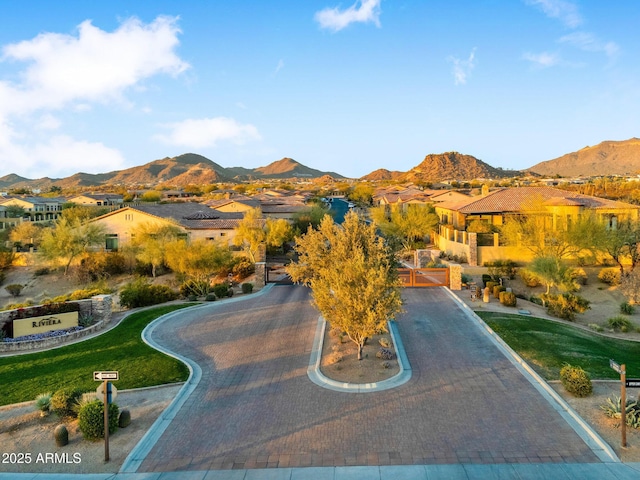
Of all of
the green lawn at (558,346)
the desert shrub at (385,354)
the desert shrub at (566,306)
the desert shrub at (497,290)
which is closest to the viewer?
the green lawn at (558,346)

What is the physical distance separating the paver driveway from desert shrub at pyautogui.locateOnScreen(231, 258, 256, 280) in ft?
52.4

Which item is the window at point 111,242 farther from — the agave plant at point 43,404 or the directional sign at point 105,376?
the directional sign at point 105,376

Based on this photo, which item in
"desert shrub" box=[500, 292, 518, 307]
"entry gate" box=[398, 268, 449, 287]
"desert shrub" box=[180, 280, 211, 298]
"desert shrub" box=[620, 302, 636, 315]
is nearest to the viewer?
"desert shrub" box=[500, 292, 518, 307]

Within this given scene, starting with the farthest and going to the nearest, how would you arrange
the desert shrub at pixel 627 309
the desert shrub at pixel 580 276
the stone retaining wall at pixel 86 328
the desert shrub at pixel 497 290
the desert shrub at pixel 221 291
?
the desert shrub at pixel 580 276 < the desert shrub at pixel 221 291 < the desert shrub at pixel 497 290 < the desert shrub at pixel 627 309 < the stone retaining wall at pixel 86 328

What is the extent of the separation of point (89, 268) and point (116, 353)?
25168 mm

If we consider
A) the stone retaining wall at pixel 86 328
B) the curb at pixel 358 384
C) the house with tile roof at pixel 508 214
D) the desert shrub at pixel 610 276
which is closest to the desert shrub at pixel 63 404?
the curb at pixel 358 384

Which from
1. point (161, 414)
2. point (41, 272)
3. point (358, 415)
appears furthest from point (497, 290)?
point (41, 272)

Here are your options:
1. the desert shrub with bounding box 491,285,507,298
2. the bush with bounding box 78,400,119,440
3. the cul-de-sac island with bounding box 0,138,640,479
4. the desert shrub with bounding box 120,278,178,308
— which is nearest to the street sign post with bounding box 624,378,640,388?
the cul-de-sac island with bounding box 0,138,640,479

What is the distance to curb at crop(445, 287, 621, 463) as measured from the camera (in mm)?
10242

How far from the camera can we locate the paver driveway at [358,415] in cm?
1026

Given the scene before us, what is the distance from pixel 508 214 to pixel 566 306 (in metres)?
17.2

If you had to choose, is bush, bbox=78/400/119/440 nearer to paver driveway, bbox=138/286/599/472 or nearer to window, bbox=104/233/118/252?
paver driveway, bbox=138/286/599/472

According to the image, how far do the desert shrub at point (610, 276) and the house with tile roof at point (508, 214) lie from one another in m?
3.99

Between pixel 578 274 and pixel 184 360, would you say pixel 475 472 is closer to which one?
pixel 184 360
